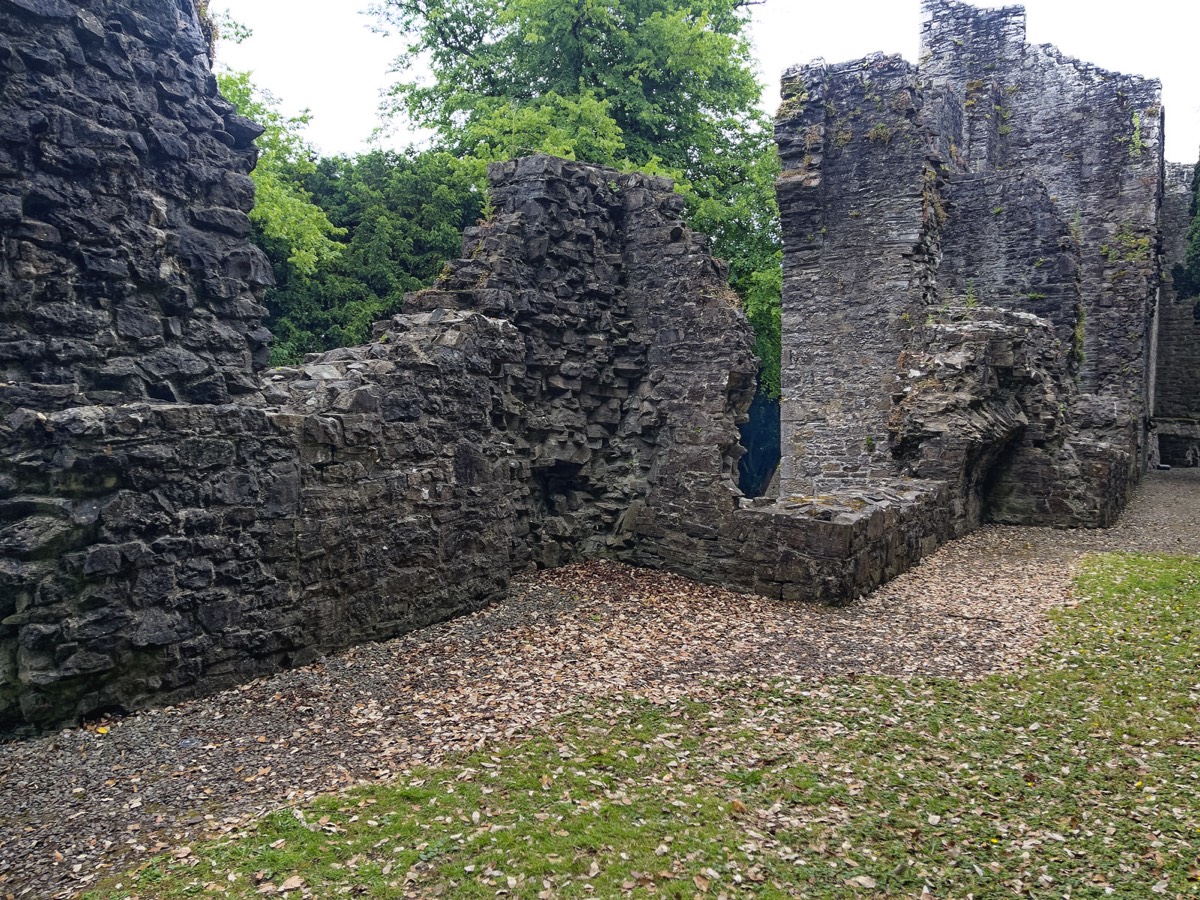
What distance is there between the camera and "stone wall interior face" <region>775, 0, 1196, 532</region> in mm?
14984

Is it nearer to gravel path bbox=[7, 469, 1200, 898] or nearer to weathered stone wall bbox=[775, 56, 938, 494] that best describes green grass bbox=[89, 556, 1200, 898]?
gravel path bbox=[7, 469, 1200, 898]

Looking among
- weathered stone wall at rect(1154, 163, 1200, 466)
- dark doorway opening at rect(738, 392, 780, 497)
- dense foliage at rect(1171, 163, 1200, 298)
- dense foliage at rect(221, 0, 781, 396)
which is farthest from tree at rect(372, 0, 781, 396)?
weathered stone wall at rect(1154, 163, 1200, 466)

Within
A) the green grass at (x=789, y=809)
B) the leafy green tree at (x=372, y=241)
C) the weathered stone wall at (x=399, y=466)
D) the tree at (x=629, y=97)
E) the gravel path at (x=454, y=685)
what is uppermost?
the tree at (x=629, y=97)

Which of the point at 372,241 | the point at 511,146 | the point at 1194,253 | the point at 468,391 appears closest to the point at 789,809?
the point at 468,391

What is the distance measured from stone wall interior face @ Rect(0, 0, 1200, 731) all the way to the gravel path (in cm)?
43

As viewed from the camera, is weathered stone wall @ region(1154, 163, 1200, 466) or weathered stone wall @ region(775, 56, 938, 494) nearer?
weathered stone wall @ region(775, 56, 938, 494)

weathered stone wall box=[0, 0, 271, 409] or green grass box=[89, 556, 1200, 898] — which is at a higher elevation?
weathered stone wall box=[0, 0, 271, 409]

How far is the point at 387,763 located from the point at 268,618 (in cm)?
196

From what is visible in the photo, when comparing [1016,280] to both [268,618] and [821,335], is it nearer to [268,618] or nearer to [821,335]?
[821,335]

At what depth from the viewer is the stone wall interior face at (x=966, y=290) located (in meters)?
15.0

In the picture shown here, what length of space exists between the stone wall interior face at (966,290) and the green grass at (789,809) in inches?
313

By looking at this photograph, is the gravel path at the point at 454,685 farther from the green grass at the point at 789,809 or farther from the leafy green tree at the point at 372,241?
the leafy green tree at the point at 372,241

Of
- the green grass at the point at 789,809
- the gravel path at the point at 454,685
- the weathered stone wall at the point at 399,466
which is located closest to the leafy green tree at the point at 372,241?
the weathered stone wall at the point at 399,466

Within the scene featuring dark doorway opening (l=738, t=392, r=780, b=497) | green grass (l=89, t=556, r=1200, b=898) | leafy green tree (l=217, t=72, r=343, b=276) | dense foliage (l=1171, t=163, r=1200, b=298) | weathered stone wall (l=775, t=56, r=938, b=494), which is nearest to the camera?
green grass (l=89, t=556, r=1200, b=898)
